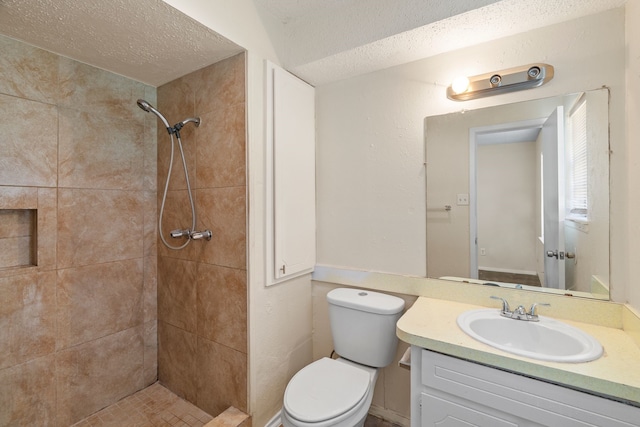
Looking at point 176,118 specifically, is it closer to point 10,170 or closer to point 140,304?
point 10,170

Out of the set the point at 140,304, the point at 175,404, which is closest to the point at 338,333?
the point at 175,404

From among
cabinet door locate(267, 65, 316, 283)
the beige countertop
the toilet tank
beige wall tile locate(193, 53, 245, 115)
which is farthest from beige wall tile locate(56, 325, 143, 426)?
the beige countertop

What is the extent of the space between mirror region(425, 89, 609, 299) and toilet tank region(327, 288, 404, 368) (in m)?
0.35

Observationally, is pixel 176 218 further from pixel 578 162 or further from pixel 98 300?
pixel 578 162

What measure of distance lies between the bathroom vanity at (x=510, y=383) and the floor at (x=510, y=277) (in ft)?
0.78

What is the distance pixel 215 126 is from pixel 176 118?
1.41 feet

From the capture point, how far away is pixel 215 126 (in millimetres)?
1666

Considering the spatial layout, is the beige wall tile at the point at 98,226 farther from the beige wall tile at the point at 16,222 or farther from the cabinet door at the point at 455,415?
the cabinet door at the point at 455,415

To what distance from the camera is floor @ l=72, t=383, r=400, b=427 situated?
1651mm

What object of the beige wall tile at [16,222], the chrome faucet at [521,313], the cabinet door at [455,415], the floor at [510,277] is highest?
the beige wall tile at [16,222]

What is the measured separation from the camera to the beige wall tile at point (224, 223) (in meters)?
1.57

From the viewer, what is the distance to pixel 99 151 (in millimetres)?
1745

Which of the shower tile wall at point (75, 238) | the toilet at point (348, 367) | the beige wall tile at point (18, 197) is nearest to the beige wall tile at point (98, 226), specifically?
the shower tile wall at point (75, 238)

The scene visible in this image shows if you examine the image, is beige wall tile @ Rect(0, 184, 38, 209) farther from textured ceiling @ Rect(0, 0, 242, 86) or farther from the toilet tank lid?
the toilet tank lid
